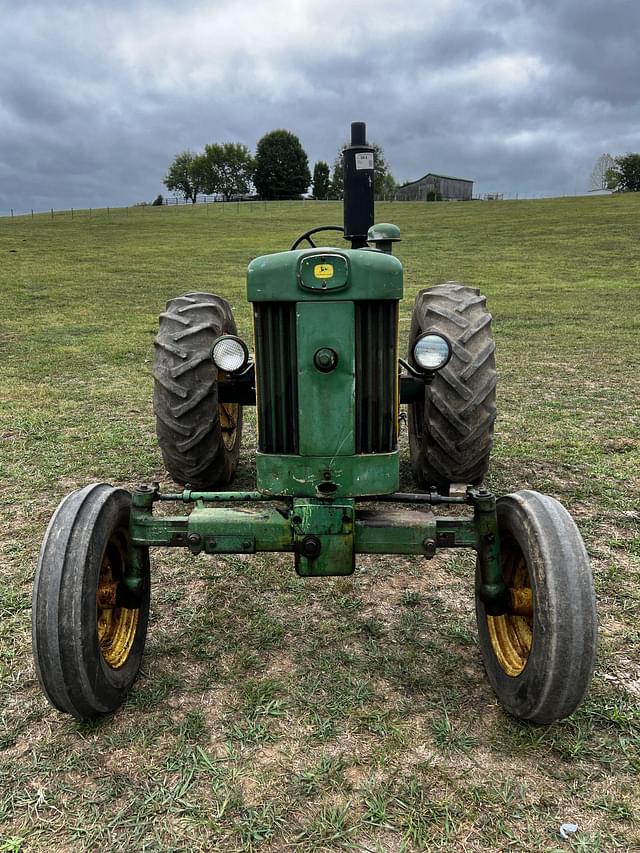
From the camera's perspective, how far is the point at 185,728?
106 inches

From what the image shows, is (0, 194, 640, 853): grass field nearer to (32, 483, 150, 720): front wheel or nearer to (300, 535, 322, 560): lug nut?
(32, 483, 150, 720): front wheel

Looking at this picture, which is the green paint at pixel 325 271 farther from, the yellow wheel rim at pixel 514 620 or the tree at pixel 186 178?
the tree at pixel 186 178

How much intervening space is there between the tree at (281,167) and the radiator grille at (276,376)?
77.8 meters

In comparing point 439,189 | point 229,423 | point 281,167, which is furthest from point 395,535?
point 281,167

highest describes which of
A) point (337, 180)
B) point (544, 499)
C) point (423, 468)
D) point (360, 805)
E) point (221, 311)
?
point (337, 180)

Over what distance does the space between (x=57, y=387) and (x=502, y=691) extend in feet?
21.9

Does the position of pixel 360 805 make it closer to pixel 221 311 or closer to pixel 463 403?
pixel 463 403

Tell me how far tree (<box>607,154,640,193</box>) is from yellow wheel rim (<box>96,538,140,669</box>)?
81.4 meters

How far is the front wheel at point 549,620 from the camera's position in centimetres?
244

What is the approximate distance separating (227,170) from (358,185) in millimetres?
86481

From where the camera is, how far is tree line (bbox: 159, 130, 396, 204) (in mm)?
78000

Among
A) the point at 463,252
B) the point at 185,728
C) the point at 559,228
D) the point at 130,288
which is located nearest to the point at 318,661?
the point at 185,728

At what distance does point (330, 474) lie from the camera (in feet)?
9.71

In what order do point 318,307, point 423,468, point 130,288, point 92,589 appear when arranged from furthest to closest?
point 130,288 < point 423,468 < point 318,307 < point 92,589
